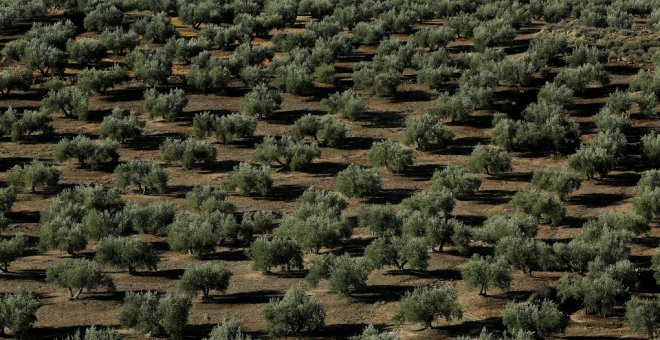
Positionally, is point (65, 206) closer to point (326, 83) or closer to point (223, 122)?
point (223, 122)

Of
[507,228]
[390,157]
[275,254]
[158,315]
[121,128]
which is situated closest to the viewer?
[158,315]

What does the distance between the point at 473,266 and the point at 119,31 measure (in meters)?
35.9

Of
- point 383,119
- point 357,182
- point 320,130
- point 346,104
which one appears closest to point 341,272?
point 357,182

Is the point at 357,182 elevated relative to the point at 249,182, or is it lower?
elevated

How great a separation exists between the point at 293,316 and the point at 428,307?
3918 mm

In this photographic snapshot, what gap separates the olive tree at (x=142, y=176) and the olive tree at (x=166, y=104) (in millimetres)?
7628

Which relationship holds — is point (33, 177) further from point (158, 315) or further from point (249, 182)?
point (158, 315)

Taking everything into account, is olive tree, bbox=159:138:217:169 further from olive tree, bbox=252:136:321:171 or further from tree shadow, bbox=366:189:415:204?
tree shadow, bbox=366:189:415:204

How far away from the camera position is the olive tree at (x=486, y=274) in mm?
33562

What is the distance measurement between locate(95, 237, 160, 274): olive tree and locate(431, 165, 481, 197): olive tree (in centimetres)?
1240

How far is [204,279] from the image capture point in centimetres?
3359

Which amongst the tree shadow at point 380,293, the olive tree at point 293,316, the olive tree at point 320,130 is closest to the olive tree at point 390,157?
the olive tree at point 320,130

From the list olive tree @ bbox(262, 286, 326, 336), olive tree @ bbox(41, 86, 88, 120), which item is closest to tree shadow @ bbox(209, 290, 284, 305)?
olive tree @ bbox(262, 286, 326, 336)

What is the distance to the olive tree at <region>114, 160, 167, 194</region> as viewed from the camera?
1711 inches
